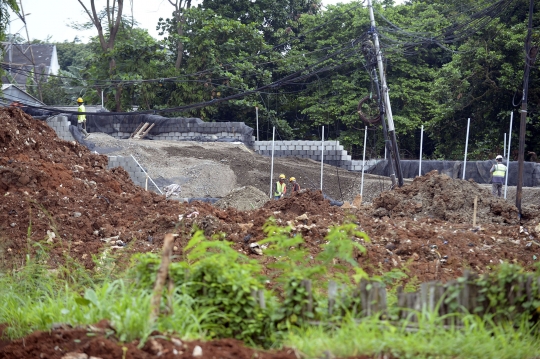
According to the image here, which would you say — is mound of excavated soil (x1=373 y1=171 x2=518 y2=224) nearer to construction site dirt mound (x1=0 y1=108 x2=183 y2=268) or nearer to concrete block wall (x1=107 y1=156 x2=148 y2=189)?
construction site dirt mound (x1=0 y1=108 x2=183 y2=268)

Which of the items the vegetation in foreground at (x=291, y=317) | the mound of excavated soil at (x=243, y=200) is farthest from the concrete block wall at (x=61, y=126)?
the vegetation in foreground at (x=291, y=317)

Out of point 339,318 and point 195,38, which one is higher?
point 195,38

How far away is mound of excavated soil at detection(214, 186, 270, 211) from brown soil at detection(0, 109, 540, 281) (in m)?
4.52

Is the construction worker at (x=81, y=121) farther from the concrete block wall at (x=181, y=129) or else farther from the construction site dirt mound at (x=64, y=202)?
the construction site dirt mound at (x=64, y=202)

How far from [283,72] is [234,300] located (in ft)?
123

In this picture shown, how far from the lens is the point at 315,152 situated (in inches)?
1345

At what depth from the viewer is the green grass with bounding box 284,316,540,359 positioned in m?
4.33

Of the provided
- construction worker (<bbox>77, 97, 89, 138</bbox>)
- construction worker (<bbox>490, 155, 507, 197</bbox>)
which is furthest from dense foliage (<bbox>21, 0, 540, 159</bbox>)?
construction worker (<bbox>490, 155, 507, 197</bbox>)

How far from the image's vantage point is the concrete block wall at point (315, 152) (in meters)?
33.5

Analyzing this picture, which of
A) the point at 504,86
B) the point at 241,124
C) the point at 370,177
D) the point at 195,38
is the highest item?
the point at 195,38

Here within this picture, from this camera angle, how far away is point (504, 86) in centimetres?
3131

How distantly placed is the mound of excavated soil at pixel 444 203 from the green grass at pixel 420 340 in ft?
40.5

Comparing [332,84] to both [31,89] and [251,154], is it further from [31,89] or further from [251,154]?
[31,89]

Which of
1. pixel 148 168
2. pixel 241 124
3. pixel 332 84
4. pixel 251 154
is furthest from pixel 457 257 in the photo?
pixel 332 84
